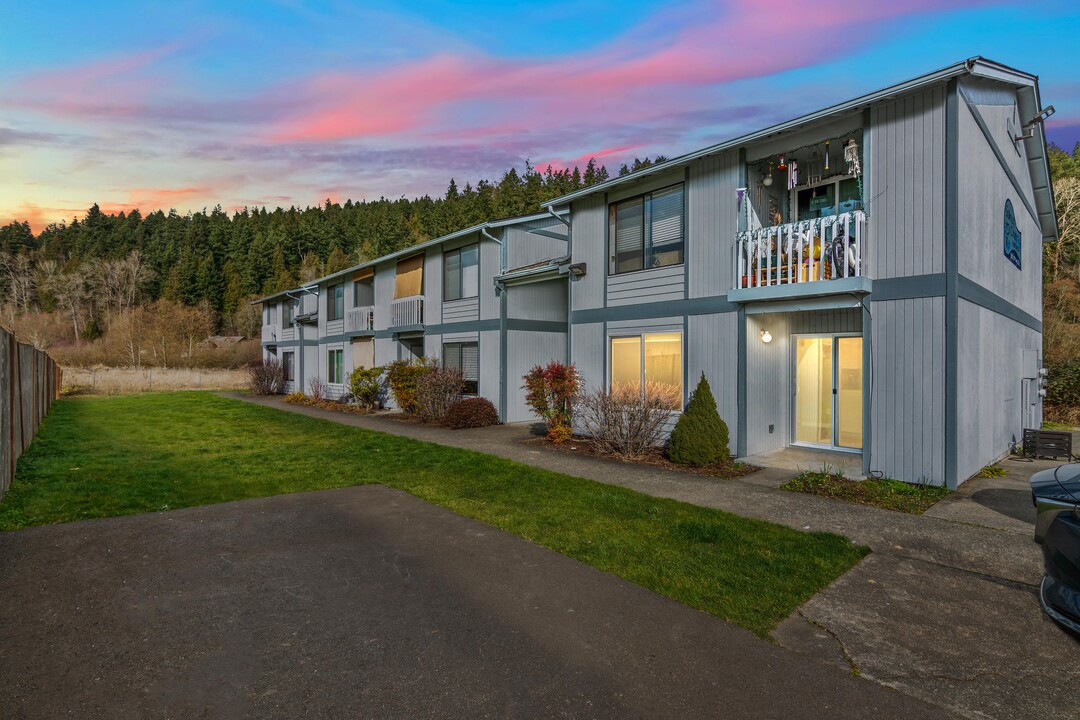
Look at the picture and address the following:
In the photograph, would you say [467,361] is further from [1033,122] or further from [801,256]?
[1033,122]

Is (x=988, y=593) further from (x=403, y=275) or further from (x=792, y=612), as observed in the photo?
(x=403, y=275)

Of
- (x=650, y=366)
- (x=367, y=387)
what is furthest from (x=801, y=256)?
(x=367, y=387)

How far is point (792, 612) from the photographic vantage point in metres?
3.85

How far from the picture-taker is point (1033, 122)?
10.5 metres

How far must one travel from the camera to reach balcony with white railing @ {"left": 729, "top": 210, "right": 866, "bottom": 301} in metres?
8.09

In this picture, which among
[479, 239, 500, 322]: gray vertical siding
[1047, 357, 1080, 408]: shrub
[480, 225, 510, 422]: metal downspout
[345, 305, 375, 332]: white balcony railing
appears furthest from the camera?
[345, 305, 375, 332]: white balcony railing

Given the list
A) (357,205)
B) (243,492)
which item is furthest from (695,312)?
(357,205)

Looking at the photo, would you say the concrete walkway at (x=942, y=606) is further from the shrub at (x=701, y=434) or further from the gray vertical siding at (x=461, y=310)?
the gray vertical siding at (x=461, y=310)

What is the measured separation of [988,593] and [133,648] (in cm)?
608

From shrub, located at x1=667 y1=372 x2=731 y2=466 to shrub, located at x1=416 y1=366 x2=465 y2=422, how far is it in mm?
8108

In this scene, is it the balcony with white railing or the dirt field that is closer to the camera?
the balcony with white railing

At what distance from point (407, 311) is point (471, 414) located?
6423mm

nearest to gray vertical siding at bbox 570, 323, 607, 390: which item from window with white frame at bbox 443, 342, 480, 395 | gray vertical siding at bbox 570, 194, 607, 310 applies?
gray vertical siding at bbox 570, 194, 607, 310

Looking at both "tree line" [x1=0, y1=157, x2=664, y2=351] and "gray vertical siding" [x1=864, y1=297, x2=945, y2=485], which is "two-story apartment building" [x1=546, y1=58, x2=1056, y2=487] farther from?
"tree line" [x1=0, y1=157, x2=664, y2=351]
